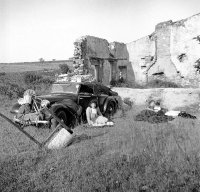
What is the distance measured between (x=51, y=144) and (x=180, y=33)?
16042 mm

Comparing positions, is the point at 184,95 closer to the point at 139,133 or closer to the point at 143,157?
the point at 139,133

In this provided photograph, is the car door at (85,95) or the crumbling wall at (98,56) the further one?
the crumbling wall at (98,56)

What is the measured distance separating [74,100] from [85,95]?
66cm

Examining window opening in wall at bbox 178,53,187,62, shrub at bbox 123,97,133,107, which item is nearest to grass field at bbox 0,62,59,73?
window opening in wall at bbox 178,53,187,62

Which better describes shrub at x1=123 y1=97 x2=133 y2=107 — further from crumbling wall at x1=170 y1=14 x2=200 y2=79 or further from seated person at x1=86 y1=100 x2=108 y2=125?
crumbling wall at x1=170 y1=14 x2=200 y2=79

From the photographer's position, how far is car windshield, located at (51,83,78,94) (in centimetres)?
894

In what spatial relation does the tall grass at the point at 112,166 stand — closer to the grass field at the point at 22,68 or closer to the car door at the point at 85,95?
the car door at the point at 85,95

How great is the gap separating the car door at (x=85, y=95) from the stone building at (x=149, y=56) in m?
7.94

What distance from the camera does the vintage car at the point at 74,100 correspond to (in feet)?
25.1

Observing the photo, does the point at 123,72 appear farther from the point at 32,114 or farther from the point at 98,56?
the point at 32,114

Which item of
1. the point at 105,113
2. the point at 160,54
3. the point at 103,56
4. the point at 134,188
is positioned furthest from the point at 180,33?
the point at 134,188

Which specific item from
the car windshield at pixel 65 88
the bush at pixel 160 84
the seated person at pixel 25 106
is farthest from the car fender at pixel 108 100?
the bush at pixel 160 84

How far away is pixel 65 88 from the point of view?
9.12 meters

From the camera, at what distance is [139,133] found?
643 cm
